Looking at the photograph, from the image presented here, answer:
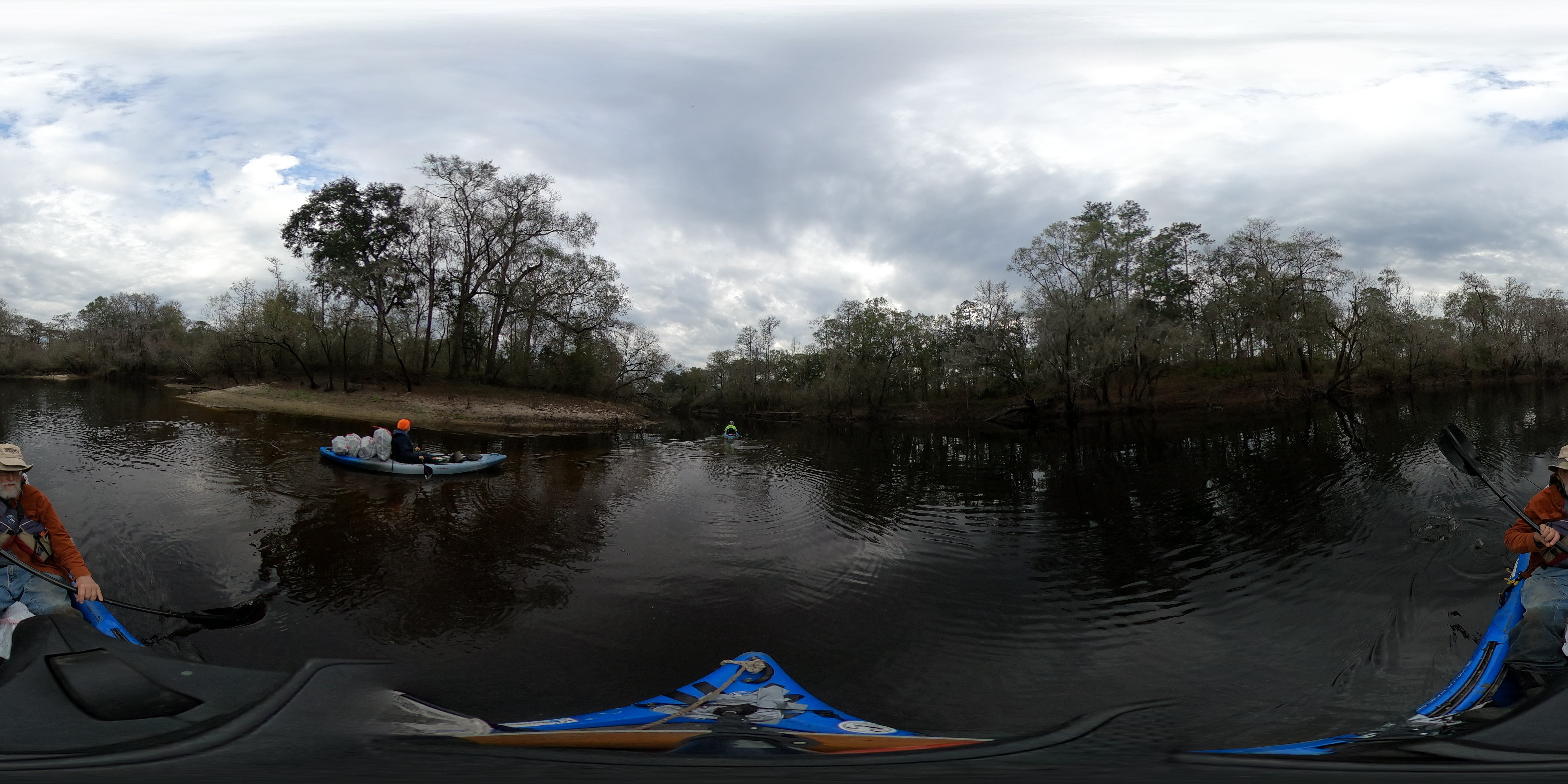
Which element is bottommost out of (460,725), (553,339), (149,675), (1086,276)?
(460,725)

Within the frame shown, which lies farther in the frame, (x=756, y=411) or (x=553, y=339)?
(x=756, y=411)

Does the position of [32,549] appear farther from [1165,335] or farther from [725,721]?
[1165,335]

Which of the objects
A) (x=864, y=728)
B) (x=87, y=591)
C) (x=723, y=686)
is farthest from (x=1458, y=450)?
(x=87, y=591)

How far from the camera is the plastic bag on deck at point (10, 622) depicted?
3908 millimetres

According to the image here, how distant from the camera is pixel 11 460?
4.88 meters

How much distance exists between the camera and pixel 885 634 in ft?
21.6

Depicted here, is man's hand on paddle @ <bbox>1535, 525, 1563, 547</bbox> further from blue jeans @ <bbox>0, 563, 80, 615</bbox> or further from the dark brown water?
blue jeans @ <bbox>0, 563, 80, 615</bbox>

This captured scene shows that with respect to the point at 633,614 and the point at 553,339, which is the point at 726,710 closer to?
the point at 633,614

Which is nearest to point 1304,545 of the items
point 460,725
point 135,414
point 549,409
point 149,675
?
point 460,725

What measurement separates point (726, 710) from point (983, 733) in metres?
2.08

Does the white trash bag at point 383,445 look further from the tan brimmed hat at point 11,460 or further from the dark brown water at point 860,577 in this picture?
the tan brimmed hat at point 11,460

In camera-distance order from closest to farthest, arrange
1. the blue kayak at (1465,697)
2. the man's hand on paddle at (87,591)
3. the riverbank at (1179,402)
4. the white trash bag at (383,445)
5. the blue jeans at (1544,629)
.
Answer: the blue kayak at (1465,697) → the blue jeans at (1544,629) → the man's hand on paddle at (87,591) → the white trash bag at (383,445) → the riverbank at (1179,402)

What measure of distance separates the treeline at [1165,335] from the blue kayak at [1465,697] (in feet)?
104

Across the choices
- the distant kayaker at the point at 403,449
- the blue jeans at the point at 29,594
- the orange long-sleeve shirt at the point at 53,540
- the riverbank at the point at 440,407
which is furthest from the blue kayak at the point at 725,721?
the riverbank at the point at 440,407
